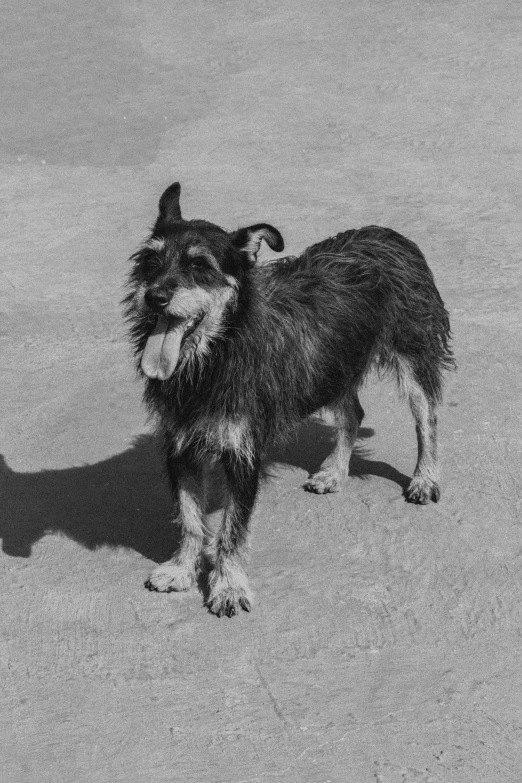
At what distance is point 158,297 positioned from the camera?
5965 millimetres

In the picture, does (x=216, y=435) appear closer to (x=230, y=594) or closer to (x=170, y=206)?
(x=230, y=594)

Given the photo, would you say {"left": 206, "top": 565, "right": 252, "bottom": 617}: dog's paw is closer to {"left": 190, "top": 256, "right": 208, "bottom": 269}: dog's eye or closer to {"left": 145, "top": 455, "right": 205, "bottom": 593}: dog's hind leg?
{"left": 145, "top": 455, "right": 205, "bottom": 593}: dog's hind leg

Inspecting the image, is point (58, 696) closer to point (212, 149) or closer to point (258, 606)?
point (258, 606)

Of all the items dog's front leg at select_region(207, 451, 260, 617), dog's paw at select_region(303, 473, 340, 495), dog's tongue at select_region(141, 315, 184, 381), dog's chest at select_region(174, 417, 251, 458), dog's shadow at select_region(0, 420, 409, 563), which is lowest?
dog's shadow at select_region(0, 420, 409, 563)

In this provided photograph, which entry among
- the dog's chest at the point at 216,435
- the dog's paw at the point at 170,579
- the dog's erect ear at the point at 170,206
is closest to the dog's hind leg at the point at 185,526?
the dog's paw at the point at 170,579

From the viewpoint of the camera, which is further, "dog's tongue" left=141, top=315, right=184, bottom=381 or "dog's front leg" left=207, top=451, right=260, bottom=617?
"dog's front leg" left=207, top=451, right=260, bottom=617

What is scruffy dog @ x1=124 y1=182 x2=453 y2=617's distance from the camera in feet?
20.3

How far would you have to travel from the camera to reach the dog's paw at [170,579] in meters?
6.80

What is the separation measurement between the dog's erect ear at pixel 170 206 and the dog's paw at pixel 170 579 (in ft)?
6.52

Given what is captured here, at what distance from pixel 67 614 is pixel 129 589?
0.42 metres

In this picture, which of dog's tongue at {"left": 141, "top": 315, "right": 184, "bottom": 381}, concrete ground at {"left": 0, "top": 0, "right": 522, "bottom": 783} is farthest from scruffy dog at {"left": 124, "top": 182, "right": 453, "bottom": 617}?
concrete ground at {"left": 0, "top": 0, "right": 522, "bottom": 783}

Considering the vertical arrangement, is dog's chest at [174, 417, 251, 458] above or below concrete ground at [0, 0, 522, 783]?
above

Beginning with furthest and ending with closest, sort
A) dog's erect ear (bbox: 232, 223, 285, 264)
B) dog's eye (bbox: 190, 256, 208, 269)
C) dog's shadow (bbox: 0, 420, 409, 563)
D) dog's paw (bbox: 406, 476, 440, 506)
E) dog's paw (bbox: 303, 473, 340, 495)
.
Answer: dog's paw (bbox: 303, 473, 340, 495) < dog's paw (bbox: 406, 476, 440, 506) < dog's shadow (bbox: 0, 420, 409, 563) < dog's erect ear (bbox: 232, 223, 285, 264) < dog's eye (bbox: 190, 256, 208, 269)

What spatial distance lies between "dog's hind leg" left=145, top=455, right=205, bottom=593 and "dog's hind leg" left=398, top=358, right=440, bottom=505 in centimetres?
158
